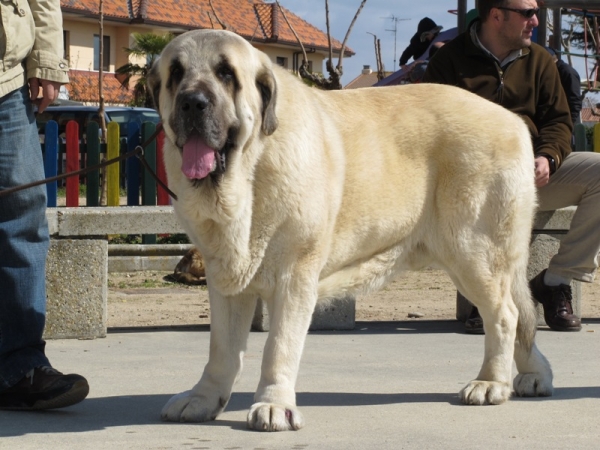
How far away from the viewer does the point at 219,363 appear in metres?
4.19

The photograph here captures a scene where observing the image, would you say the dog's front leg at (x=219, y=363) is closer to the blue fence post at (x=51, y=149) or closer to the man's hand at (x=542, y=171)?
the man's hand at (x=542, y=171)

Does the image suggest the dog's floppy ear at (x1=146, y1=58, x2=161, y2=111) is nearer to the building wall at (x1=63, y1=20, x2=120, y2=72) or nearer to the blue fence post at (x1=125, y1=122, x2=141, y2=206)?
the blue fence post at (x1=125, y1=122, x2=141, y2=206)

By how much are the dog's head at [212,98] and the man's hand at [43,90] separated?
2.09 ft

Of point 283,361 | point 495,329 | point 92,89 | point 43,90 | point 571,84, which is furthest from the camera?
point 92,89

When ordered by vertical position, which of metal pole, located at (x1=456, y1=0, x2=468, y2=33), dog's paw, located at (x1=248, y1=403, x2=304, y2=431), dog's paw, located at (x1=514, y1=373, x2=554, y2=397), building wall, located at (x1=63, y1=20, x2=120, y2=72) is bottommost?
dog's paw, located at (x1=514, y1=373, x2=554, y2=397)

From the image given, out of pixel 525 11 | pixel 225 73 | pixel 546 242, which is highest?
pixel 525 11

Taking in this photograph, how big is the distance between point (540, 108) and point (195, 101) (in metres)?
3.16

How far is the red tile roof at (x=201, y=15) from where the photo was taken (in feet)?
133

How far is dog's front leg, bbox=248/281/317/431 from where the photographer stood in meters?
3.91

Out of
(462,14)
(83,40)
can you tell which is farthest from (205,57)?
(83,40)

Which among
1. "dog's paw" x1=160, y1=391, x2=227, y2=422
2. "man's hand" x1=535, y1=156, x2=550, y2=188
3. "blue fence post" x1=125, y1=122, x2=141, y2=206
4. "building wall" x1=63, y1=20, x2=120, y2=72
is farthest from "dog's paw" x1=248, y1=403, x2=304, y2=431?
"building wall" x1=63, y1=20, x2=120, y2=72

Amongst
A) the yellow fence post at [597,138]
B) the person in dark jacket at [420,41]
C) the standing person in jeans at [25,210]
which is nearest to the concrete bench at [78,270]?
the standing person in jeans at [25,210]

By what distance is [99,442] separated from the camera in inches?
148

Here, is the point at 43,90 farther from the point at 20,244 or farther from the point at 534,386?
the point at 534,386
